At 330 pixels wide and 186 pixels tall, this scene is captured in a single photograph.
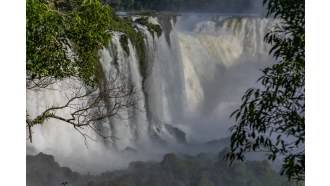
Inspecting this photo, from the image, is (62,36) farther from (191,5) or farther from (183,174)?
(191,5)

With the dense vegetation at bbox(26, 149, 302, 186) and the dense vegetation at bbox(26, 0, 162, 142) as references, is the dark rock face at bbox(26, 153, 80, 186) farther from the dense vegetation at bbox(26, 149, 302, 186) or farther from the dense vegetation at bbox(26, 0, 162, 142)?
the dense vegetation at bbox(26, 0, 162, 142)

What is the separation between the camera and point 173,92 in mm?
14633

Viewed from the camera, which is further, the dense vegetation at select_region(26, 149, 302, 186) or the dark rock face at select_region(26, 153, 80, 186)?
the dense vegetation at select_region(26, 149, 302, 186)

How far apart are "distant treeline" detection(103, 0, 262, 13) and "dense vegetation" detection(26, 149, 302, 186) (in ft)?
9.02

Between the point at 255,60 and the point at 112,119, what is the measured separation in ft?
28.5

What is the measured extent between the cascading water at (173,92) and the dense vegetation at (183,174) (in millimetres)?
213

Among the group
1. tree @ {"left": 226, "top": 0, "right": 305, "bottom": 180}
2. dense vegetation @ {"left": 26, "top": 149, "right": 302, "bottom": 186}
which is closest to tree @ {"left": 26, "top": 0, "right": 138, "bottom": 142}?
tree @ {"left": 226, "top": 0, "right": 305, "bottom": 180}

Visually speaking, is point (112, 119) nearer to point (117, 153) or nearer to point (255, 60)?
point (117, 153)

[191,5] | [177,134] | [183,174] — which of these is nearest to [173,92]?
[191,5]

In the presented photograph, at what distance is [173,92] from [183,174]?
4.20 metres

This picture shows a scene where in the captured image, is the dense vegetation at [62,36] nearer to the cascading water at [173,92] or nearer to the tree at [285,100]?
the tree at [285,100]

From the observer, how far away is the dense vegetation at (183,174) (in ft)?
27.7

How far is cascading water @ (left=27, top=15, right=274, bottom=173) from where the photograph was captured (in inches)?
360
